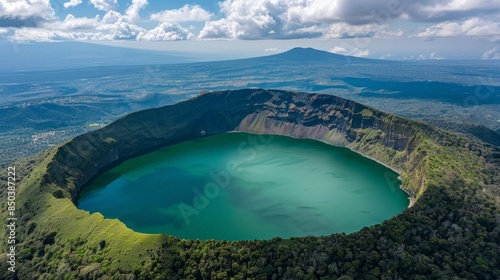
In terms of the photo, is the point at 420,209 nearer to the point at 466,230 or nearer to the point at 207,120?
the point at 466,230

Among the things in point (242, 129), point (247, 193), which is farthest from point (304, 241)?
point (242, 129)

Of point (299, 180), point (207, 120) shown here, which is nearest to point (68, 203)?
point (299, 180)

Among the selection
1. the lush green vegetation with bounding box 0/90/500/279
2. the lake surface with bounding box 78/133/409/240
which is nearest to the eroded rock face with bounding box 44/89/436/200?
the lush green vegetation with bounding box 0/90/500/279

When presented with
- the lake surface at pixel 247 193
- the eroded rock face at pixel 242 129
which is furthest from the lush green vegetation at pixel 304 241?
the lake surface at pixel 247 193

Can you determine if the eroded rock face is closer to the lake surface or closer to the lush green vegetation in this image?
the lush green vegetation

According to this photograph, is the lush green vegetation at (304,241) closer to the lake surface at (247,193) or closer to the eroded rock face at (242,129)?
the eroded rock face at (242,129)
